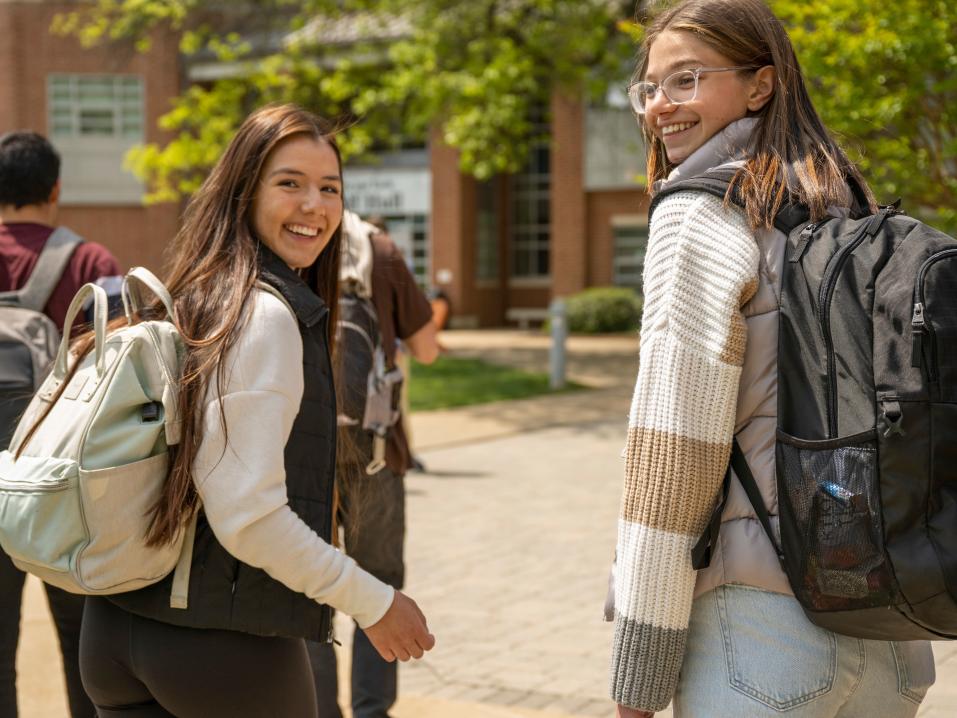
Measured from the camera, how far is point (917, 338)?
5.58ft

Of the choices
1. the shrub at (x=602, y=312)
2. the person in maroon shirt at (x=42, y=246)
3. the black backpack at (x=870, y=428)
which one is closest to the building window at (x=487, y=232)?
the shrub at (x=602, y=312)

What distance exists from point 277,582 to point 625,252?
27.5 metres

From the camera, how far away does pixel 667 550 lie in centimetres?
193

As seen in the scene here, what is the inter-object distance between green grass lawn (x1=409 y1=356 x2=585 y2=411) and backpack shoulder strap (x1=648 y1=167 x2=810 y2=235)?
42.3 feet

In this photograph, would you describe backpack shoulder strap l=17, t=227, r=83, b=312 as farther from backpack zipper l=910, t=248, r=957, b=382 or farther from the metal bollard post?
the metal bollard post

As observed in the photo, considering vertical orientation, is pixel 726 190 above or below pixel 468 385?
above

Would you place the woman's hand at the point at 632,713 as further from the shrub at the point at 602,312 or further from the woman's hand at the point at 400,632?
the shrub at the point at 602,312

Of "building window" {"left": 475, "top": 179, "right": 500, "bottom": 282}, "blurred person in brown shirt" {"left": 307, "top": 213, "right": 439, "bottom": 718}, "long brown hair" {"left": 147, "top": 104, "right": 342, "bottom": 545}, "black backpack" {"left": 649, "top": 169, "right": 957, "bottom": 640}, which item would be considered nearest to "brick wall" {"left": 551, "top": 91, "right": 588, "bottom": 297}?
"building window" {"left": 475, "top": 179, "right": 500, "bottom": 282}

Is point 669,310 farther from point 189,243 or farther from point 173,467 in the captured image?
point 189,243

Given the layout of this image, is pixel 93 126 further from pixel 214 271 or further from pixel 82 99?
pixel 214 271

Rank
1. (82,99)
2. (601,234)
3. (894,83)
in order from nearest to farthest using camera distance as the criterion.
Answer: (894,83)
(601,234)
(82,99)

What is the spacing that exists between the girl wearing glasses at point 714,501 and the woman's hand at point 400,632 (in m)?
0.50

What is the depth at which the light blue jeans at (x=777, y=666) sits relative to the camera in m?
1.88

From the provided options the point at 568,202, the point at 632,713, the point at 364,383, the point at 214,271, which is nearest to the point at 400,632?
the point at 632,713
